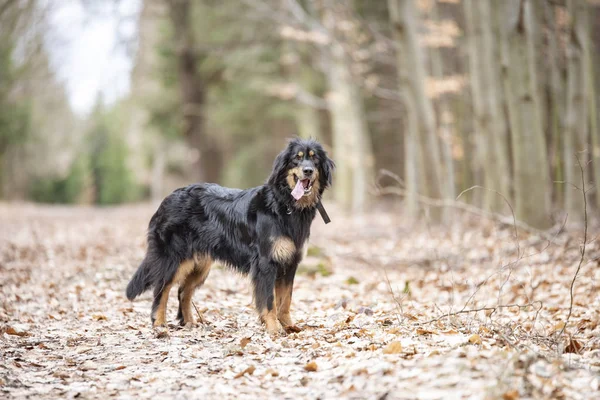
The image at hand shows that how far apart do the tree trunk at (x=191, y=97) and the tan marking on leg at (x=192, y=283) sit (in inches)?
715

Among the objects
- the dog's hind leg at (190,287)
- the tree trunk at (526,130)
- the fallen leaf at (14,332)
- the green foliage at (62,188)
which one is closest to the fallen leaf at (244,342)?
the dog's hind leg at (190,287)

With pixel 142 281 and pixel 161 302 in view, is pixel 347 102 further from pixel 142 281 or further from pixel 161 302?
pixel 161 302

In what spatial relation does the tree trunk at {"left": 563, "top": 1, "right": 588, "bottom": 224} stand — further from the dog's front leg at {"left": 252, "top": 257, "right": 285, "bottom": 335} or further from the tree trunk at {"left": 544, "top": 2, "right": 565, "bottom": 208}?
the dog's front leg at {"left": 252, "top": 257, "right": 285, "bottom": 335}

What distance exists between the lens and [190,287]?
668 centimetres

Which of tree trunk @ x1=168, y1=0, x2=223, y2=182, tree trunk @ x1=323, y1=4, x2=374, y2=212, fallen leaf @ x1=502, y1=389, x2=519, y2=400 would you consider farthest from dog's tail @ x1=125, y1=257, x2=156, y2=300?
tree trunk @ x1=168, y1=0, x2=223, y2=182

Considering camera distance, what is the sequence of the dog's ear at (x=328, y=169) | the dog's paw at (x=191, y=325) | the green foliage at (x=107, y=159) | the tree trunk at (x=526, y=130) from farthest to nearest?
the green foliage at (x=107, y=159) → the tree trunk at (x=526, y=130) → the dog's paw at (x=191, y=325) → the dog's ear at (x=328, y=169)

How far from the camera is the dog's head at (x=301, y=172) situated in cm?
600

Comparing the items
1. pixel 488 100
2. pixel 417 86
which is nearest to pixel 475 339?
pixel 488 100

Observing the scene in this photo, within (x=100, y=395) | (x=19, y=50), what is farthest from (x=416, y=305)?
(x=19, y=50)

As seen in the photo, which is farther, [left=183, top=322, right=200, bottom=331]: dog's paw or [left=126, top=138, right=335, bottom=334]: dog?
[left=183, top=322, right=200, bottom=331]: dog's paw

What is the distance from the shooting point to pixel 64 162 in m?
44.4

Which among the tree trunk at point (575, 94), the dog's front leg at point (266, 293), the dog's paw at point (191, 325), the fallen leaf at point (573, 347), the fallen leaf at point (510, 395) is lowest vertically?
the fallen leaf at point (573, 347)

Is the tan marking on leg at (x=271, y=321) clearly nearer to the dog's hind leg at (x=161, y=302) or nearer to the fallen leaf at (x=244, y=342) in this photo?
the fallen leaf at (x=244, y=342)

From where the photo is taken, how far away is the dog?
237 inches
